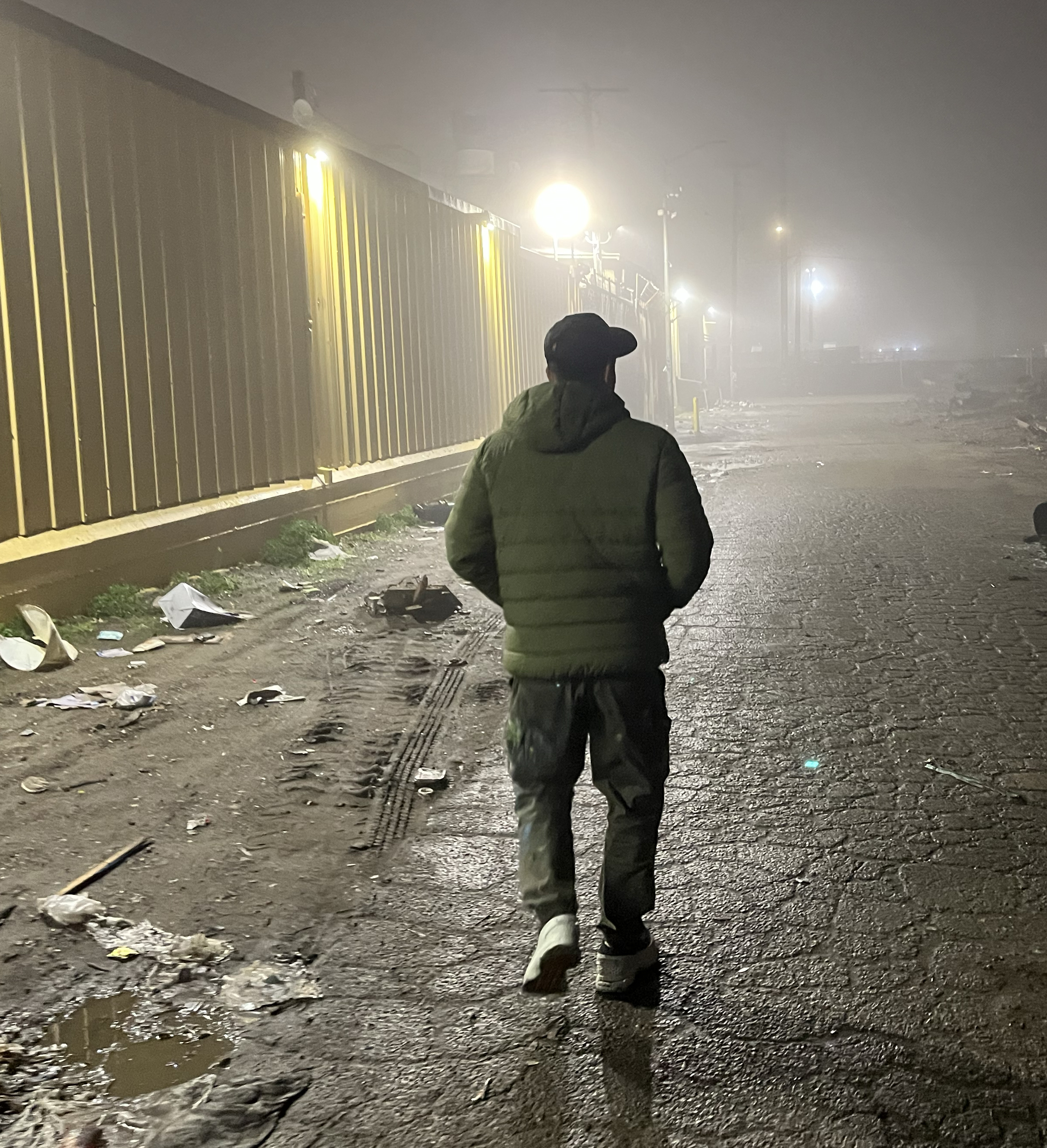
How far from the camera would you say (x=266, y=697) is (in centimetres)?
622

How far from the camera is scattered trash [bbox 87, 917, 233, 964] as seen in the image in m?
3.37

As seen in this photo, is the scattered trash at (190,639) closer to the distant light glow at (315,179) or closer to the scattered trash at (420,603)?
the scattered trash at (420,603)

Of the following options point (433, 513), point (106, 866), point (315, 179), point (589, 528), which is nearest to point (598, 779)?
point (589, 528)

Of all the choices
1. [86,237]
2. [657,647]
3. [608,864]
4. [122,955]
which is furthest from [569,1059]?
[86,237]

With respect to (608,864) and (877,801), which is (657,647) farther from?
(877,801)

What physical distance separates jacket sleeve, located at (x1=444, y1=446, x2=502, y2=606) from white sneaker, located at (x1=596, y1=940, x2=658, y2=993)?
1041mm

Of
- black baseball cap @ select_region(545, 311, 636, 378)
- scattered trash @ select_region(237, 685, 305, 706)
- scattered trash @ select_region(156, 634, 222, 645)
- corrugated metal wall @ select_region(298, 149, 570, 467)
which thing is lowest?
scattered trash @ select_region(237, 685, 305, 706)

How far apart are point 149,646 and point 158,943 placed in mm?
4186

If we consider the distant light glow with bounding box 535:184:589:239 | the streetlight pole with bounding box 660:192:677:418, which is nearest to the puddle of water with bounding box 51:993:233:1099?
the distant light glow with bounding box 535:184:589:239

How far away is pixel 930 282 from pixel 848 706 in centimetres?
14225

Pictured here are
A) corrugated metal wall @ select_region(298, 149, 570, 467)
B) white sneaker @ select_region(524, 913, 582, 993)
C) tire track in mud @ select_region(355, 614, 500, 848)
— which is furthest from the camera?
corrugated metal wall @ select_region(298, 149, 570, 467)

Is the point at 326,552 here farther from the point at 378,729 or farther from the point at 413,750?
the point at 413,750

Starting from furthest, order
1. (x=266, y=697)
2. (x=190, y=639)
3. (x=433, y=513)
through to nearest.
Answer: (x=433, y=513)
(x=190, y=639)
(x=266, y=697)

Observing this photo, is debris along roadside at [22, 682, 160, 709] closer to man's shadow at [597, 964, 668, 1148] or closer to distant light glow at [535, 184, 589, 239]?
man's shadow at [597, 964, 668, 1148]
